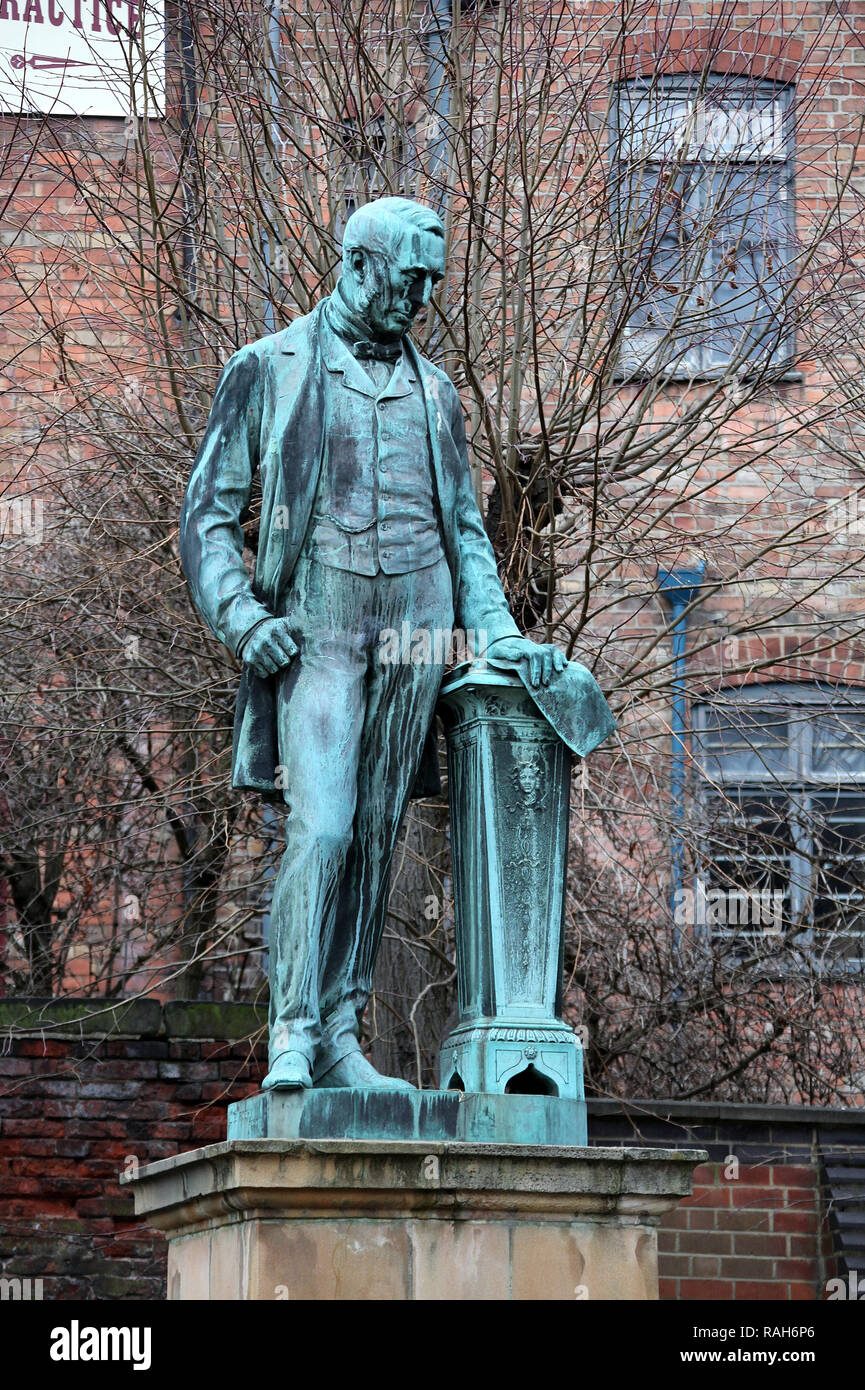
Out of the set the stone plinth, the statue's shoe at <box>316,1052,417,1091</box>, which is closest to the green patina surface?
the statue's shoe at <box>316,1052,417,1091</box>

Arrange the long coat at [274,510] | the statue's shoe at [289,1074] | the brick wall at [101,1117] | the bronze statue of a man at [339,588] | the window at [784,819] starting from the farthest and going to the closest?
the window at [784,819]
the brick wall at [101,1117]
the long coat at [274,510]
the bronze statue of a man at [339,588]
the statue's shoe at [289,1074]

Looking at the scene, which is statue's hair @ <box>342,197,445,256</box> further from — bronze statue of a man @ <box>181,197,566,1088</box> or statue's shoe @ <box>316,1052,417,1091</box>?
statue's shoe @ <box>316,1052,417,1091</box>

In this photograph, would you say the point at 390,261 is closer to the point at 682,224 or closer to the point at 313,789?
the point at 313,789

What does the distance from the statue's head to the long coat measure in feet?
0.61

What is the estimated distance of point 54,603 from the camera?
11.1m

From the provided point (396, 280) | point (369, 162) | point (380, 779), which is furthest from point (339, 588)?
point (369, 162)

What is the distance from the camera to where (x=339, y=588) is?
5.46 meters

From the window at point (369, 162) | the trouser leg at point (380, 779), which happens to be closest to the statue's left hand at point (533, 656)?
the trouser leg at point (380, 779)

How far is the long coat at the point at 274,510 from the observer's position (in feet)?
17.9

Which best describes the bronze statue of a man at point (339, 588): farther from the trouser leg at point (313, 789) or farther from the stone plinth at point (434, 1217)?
the stone plinth at point (434, 1217)

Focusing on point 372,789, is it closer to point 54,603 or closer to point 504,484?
point 504,484

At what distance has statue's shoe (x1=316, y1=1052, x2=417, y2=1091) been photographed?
17.0 ft

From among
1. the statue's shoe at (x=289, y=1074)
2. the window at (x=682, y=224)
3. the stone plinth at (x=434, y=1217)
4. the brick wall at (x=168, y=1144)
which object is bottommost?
the stone plinth at (x=434, y=1217)

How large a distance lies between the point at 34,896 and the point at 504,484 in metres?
3.92
